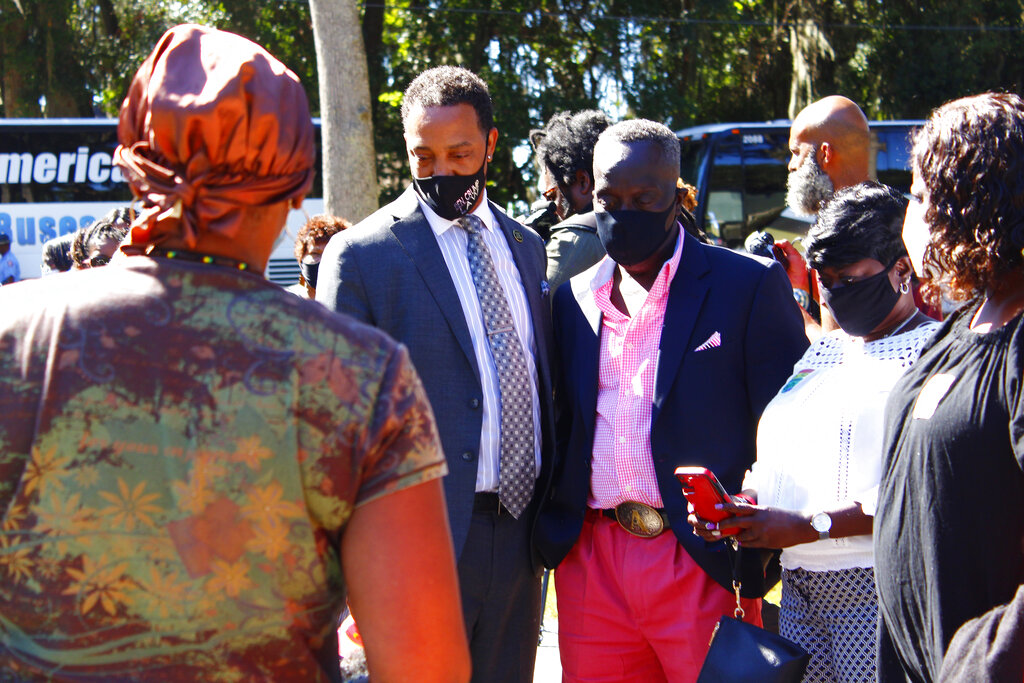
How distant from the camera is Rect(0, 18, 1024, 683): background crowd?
1.34 m

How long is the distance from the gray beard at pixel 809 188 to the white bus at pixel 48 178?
11.8 m

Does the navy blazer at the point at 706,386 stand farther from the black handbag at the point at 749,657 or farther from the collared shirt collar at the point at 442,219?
the collared shirt collar at the point at 442,219

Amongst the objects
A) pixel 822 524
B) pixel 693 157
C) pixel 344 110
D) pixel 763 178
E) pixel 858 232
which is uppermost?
pixel 344 110

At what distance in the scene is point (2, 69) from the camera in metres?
16.3

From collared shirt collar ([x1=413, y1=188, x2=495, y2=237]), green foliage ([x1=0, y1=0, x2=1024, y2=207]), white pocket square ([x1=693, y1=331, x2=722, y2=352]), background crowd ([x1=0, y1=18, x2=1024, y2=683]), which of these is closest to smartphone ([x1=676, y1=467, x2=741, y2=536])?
background crowd ([x1=0, y1=18, x2=1024, y2=683])

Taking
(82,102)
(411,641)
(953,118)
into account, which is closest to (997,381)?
(953,118)

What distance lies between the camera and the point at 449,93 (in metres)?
3.15

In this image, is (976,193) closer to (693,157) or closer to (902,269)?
(902,269)

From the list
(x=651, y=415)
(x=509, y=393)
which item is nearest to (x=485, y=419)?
(x=509, y=393)

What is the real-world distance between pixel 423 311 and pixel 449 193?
17.2 inches

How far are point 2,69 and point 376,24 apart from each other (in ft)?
20.9

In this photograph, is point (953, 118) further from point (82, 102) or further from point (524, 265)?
point (82, 102)

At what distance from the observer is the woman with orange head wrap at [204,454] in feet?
4.38

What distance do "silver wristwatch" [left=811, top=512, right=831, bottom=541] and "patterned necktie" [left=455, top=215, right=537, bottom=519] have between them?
0.89 m
